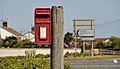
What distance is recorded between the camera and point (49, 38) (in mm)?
6086

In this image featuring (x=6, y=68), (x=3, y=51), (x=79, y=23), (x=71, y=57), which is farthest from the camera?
(x=79, y=23)

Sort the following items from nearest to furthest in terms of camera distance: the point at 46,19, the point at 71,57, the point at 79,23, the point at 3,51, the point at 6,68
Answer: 1. the point at 46,19
2. the point at 6,68
3. the point at 71,57
4. the point at 3,51
5. the point at 79,23

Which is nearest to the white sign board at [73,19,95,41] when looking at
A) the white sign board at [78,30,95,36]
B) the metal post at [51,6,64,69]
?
the white sign board at [78,30,95,36]

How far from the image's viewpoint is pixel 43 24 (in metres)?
6.06

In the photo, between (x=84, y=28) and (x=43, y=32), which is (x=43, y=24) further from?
(x=84, y=28)

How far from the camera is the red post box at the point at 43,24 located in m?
6.04

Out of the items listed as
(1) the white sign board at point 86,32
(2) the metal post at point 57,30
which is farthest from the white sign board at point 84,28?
(2) the metal post at point 57,30

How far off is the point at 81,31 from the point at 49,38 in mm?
49996

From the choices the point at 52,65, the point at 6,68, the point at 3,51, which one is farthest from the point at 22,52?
the point at 52,65

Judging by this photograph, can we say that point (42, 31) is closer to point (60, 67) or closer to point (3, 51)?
point (60, 67)

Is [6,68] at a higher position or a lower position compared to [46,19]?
lower

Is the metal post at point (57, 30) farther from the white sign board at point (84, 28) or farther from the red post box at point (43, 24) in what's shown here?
the white sign board at point (84, 28)

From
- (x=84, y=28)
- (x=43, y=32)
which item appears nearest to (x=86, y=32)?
(x=84, y=28)

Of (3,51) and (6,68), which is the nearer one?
(6,68)
